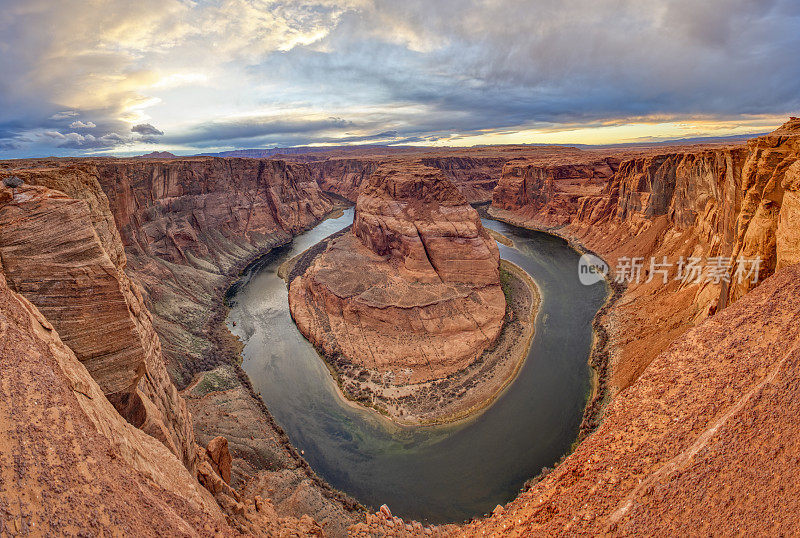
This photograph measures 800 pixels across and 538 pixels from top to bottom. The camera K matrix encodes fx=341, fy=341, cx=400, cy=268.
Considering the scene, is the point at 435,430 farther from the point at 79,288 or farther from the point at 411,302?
the point at 79,288

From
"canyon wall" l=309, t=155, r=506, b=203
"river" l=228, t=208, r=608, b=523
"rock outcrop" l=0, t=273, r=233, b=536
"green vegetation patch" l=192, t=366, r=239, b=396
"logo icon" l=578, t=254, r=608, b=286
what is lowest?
"river" l=228, t=208, r=608, b=523

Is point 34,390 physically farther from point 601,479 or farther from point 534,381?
point 534,381

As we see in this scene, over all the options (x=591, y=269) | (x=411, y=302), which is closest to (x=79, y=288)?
(x=411, y=302)

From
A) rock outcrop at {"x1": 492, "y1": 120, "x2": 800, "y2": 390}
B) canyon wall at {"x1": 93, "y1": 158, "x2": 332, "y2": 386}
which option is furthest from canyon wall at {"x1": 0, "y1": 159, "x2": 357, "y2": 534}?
rock outcrop at {"x1": 492, "y1": 120, "x2": 800, "y2": 390}

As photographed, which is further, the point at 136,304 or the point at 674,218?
the point at 674,218

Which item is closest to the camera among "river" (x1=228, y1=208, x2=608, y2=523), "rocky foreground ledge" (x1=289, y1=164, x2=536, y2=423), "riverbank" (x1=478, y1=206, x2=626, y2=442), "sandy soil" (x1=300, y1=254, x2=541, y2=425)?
"river" (x1=228, y1=208, x2=608, y2=523)

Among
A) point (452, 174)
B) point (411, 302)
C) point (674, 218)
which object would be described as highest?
point (452, 174)

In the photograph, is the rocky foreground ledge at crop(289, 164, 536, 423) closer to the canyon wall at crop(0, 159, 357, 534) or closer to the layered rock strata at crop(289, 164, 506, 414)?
the layered rock strata at crop(289, 164, 506, 414)

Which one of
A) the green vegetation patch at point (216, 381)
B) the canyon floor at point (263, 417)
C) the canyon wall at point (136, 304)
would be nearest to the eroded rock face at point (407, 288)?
the green vegetation patch at point (216, 381)

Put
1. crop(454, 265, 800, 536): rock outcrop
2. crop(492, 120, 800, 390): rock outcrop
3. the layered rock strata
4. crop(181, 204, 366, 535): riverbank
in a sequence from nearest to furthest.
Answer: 1. crop(454, 265, 800, 536): rock outcrop
2. crop(492, 120, 800, 390): rock outcrop
3. crop(181, 204, 366, 535): riverbank
4. the layered rock strata
